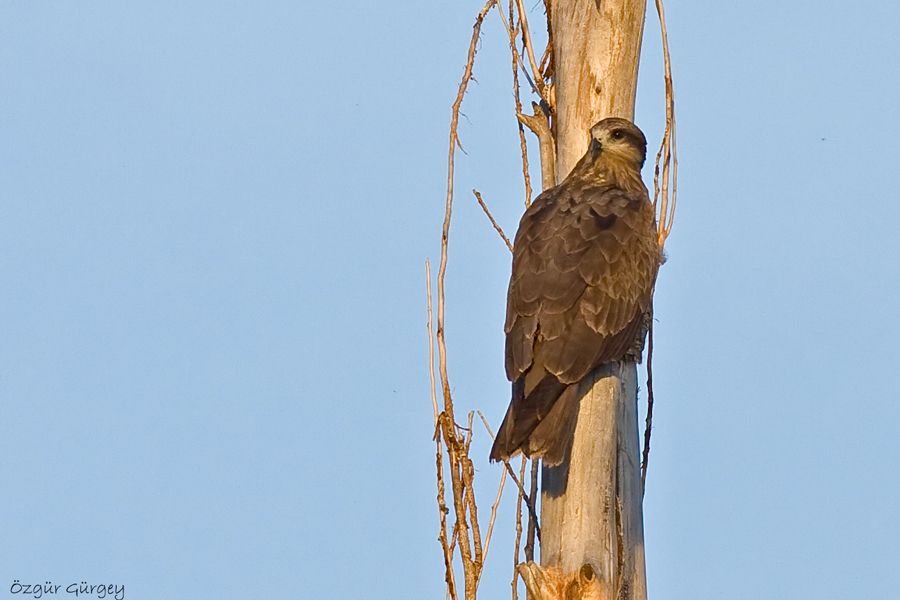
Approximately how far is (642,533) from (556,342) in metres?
0.76

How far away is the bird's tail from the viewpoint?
417 centimetres

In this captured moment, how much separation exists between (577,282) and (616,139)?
0.54 metres

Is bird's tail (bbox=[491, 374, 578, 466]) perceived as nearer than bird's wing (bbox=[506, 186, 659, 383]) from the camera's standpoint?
Yes

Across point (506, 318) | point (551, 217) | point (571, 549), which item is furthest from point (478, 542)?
point (551, 217)

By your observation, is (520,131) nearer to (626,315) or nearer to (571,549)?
(626,315)

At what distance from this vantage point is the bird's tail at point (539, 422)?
4.17 meters

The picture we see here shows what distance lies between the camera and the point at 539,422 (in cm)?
425

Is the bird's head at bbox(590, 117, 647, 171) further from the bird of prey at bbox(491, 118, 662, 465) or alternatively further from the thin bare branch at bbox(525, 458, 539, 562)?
the thin bare branch at bbox(525, 458, 539, 562)

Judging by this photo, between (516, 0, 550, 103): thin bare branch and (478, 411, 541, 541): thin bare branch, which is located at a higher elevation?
(516, 0, 550, 103): thin bare branch

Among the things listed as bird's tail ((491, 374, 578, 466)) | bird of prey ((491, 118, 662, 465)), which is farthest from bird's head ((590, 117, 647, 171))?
bird's tail ((491, 374, 578, 466))

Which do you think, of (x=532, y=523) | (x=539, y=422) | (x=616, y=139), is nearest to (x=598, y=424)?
(x=539, y=422)

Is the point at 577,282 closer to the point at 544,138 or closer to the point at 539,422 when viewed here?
the point at 544,138

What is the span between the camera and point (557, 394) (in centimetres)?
440

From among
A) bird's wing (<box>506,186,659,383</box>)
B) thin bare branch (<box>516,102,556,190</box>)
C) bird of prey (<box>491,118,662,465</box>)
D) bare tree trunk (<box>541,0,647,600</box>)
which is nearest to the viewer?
bare tree trunk (<box>541,0,647,600</box>)
